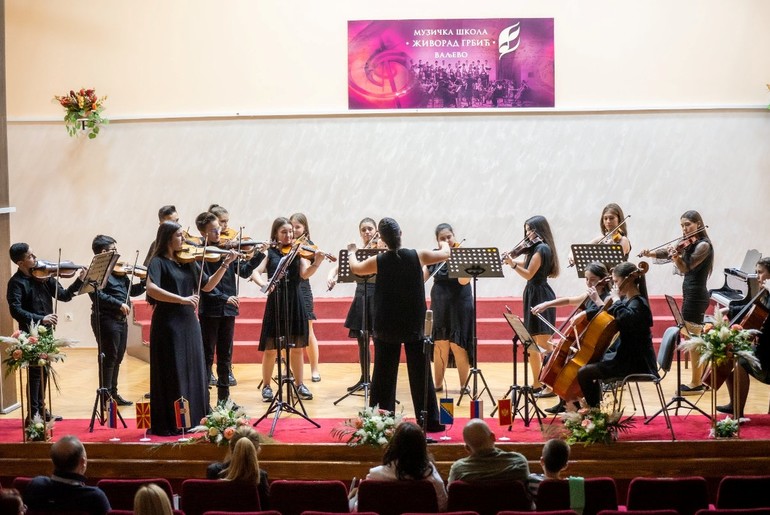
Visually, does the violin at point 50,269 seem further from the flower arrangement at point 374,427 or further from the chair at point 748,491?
the chair at point 748,491

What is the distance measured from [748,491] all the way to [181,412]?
12.0ft

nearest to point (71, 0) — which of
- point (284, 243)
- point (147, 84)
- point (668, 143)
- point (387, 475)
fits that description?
point (147, 84)

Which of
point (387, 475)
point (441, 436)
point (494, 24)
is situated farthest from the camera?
point (494, 24)

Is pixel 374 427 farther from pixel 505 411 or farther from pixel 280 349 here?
pixel 280 349

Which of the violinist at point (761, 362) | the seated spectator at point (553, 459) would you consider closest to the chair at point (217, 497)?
the seated spectator at point (553, 459)

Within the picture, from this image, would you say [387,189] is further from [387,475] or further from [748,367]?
[387,475]

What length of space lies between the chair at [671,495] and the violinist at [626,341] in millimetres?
1776

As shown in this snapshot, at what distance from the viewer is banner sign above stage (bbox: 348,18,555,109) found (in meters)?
10.8

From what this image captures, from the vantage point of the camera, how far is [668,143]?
10914mm

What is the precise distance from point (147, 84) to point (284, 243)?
14.7ft

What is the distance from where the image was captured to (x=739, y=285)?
30.8 ft

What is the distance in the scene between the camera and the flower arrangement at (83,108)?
10.9 meters

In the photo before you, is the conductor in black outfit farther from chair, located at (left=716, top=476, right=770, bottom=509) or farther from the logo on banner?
the logo on banner

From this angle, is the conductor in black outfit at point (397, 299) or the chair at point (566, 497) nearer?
the chair at point (566, 497)
